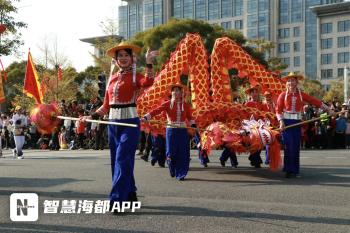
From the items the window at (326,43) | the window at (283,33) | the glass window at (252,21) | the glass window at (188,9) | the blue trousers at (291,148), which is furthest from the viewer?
the glass window at (188,9)

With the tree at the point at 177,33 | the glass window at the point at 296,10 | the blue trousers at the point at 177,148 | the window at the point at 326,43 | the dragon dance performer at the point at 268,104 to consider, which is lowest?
the blue trousers at the point at 177,148

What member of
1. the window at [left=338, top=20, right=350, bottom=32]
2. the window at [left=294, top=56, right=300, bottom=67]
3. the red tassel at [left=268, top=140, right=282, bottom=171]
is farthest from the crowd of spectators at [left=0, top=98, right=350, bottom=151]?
the window at [left=294, top=56, right=300, bottom=67]

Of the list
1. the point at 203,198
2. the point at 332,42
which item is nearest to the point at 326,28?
the point at 332,42

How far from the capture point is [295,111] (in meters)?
10.2

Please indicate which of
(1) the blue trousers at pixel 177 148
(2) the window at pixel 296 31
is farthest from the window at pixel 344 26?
(1) the blue trousers at pixel 177 148

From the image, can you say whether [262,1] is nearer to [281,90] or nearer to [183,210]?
[281,90]

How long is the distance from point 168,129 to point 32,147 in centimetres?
1673

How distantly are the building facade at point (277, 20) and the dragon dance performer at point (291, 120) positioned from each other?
3054 inches

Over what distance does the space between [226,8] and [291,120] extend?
3414 inches

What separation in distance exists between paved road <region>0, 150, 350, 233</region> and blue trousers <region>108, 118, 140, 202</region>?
293 mm

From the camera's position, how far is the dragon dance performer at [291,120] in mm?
10211

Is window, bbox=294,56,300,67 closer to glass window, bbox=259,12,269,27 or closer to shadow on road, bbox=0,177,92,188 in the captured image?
glass window, bbox=259,12,269,27

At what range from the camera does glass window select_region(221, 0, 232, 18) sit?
9369 cm

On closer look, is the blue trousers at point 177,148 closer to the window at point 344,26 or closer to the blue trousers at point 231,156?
the blue trousers at point 231,156
